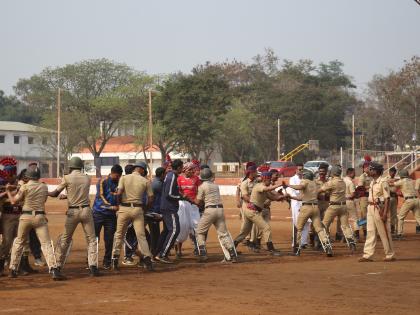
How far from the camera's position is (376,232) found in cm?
1723

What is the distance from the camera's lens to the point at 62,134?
8712 cm

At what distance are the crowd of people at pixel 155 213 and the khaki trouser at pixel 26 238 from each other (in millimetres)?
17

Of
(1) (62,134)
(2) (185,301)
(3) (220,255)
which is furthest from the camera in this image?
(1) (62,134)

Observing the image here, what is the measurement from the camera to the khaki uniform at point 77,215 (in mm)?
14578

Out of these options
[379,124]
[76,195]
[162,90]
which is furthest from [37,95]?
[76,195]

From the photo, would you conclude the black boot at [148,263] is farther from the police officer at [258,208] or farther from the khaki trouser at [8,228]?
the police officer at [258,208]

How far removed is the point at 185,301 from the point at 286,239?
11941 mm

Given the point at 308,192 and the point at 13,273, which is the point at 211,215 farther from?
the point at 13,273

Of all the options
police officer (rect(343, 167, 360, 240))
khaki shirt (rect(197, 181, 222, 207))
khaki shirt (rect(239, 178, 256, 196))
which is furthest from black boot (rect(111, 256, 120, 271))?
police officer (rect(343, 167, 360, 240))

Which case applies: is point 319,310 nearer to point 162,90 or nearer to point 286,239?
point 286,239

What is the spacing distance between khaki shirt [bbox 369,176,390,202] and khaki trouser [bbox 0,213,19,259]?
7013 mm

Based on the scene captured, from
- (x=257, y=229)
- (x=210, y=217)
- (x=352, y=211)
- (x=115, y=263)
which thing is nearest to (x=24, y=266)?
(x=115, y=263)

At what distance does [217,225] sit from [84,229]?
3.40m

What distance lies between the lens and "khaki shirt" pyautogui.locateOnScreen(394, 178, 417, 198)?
23534 mm
